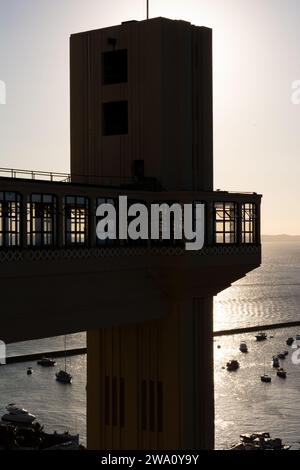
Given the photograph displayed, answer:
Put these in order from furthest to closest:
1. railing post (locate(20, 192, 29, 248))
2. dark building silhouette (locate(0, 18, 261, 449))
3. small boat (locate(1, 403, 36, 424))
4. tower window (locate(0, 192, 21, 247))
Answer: small boat (locate(1, 403, 36, 424)) < dark building silhouette (locate(0, 18, 261, 449)) < railing post (locate(20, 192, 29, 248)) < tower window (locate(0, 192, 21, 247))

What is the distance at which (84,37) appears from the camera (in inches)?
1549

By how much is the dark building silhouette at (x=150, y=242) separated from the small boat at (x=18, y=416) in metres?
62.0

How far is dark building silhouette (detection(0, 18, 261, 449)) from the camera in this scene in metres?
34.2

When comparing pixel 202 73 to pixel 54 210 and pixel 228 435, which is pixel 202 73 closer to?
pixel 54 210

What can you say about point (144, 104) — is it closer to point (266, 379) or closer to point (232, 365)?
point (266, 379)

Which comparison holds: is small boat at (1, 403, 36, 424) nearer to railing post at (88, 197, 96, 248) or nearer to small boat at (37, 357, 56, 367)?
small boat at (37, 357, 56, 367)

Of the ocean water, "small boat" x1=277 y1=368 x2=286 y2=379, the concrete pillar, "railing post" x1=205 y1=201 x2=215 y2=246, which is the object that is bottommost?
the ocean water

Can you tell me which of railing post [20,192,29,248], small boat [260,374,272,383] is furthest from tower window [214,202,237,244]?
small boat [260,374,272,383]

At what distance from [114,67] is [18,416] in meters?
69.6

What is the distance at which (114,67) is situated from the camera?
127 ft

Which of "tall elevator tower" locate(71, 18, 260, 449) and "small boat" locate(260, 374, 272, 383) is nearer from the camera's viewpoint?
"tall elevator tower" locate(71, 18, 260, 449)

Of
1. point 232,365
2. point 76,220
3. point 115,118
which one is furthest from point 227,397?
point 76,220

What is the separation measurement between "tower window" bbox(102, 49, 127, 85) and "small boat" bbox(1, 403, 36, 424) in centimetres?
6797

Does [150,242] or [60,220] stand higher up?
[60,220]
